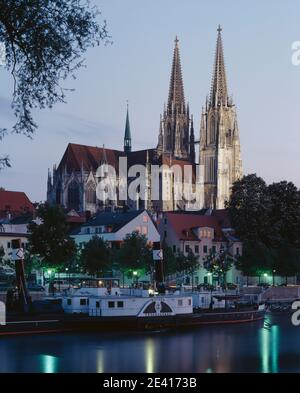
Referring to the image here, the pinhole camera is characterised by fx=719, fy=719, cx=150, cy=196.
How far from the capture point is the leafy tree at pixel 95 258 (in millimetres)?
68375

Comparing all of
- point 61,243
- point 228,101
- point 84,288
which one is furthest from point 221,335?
point 228,101

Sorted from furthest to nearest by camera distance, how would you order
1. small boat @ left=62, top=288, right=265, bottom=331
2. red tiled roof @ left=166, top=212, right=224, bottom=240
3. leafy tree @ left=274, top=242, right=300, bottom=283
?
1. red tiled roof @ left=166, top=212, right=224, bottom=240
2. leafy tree @ left=274, top=242, right=300, bottom=283
3. small boat @ left=62, top=288, right=265, bottom=331

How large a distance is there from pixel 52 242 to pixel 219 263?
844 inches

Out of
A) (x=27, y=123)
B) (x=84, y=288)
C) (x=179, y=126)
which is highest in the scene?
(x=179, y=126)

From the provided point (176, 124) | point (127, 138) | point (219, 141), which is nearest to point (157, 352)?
point (219, 141)

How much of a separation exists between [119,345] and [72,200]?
10220cm

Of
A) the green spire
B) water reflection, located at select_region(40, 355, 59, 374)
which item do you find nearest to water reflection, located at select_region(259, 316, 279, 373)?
water reflection, located at select_region(40, 355, 59, 374)

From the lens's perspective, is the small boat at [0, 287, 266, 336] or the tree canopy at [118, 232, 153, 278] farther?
the tree canopy at [118, 232, 153, 278]

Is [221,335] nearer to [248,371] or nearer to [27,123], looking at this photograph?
[248,371]

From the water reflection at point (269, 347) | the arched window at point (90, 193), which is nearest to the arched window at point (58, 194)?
the arched window at point (90, 193)

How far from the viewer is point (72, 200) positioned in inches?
5600

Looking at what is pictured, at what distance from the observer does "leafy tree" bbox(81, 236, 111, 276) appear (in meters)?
68.4

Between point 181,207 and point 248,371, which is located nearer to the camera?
point 248,371

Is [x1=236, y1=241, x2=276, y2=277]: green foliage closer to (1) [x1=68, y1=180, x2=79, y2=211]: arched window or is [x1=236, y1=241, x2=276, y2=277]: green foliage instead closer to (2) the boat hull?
(2) the boat hull
